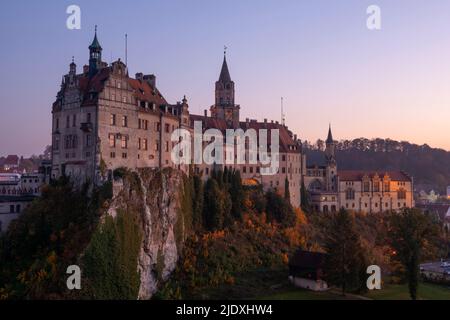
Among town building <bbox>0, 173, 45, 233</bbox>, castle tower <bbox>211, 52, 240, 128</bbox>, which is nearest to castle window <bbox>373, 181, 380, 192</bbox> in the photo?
castle tower <bbox>211, 52, 240, 128</bbox>

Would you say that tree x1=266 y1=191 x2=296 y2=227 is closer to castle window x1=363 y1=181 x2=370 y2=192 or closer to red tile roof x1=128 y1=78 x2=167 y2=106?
red tile roof x1=128 y1=78 x2=167 y2=106

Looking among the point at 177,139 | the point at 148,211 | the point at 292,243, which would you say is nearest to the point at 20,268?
the point at 148,211

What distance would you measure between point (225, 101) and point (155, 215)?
3622 centimetres

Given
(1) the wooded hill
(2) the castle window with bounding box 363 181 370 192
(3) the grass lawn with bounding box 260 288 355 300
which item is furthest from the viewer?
(1) the wooded hill

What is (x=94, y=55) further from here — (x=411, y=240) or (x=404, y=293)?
(x=404, y=293)

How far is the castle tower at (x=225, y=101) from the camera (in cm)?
8206

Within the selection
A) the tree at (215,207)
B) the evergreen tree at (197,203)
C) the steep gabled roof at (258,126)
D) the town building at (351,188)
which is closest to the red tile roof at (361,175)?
the town building at (351,188)

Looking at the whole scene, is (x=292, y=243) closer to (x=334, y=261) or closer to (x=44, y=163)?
(x=334, y=261)

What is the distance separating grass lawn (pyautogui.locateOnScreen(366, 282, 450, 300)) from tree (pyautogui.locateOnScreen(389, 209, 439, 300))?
2.46 meters

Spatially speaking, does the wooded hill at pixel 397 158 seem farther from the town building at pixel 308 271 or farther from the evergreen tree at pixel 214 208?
the town building at pixel 308 271

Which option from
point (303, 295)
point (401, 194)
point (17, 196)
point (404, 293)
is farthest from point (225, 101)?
point (404, 293)

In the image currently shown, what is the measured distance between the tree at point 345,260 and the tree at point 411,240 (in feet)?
11.9

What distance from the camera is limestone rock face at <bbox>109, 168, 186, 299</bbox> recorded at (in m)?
48.4

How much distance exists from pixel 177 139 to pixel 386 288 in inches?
1194
